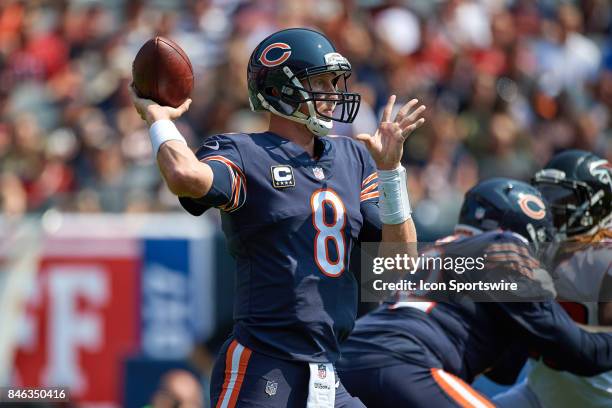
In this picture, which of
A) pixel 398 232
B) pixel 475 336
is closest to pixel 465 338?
pixel 475 336

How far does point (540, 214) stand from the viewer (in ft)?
17.6

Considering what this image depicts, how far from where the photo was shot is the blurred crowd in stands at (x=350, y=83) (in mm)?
9930

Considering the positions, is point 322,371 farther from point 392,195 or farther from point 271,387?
point 392,195

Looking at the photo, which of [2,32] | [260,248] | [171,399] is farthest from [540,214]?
[2,32]

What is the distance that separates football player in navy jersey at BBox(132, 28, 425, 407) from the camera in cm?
410

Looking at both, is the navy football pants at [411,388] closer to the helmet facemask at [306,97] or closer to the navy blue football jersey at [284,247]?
the navy blue football jersey at [284,247]

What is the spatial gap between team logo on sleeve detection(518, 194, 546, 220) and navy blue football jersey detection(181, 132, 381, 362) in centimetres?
134

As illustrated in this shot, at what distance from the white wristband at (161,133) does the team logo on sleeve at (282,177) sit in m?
0.38

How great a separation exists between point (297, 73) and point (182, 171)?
0.75m

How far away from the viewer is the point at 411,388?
4.92m

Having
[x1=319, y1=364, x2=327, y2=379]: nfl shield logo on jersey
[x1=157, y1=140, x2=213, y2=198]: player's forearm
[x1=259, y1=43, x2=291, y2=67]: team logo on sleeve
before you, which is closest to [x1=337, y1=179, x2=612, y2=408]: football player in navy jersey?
[x1=319, y1=364, x2=327, y2=379]: nfl shield logo on jersey

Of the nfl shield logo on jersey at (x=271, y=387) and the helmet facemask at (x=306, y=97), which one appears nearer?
the nfl shield logo on jersey at (x=271, y=387)

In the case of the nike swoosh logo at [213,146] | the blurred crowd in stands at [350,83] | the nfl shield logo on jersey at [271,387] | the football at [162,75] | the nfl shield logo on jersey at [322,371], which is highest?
the blurred crowd in stands at [350,83]

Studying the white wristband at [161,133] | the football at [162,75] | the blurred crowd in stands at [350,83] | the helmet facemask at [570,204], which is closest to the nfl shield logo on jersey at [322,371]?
the white wristband at [161,133]
